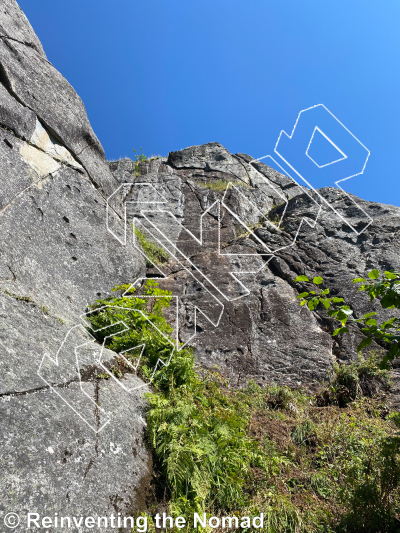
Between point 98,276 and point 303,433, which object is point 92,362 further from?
point 303,433

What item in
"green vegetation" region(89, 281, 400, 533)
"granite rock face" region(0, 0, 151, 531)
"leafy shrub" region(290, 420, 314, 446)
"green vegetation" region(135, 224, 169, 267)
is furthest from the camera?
"green vegetation" region(135, 224, 169, 267)

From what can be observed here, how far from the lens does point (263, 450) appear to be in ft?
17.4

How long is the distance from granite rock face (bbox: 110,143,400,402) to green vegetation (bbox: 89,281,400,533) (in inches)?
54.0

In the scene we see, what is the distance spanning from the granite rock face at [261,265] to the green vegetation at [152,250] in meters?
0.28

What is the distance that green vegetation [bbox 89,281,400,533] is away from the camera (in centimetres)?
387

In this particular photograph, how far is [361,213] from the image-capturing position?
12.3 metres

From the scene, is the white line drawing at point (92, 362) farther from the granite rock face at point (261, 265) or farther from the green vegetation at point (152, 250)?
the green vegetation at point (152, 250)

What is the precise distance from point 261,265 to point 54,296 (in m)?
6.41

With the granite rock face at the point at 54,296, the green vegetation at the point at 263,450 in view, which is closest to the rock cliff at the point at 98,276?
the granite rock face at the point at 54,296

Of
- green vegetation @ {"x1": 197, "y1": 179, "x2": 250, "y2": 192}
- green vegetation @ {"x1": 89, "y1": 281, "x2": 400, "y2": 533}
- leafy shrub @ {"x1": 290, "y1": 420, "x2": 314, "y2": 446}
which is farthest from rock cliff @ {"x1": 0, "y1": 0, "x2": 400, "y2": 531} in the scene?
leafy shrub @ {"x1": 290, "y1": 420, "x2": 314, "y2": 446}

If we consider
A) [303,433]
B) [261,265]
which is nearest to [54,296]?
[303,433]

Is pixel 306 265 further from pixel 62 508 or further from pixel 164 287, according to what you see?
pixel 62 508

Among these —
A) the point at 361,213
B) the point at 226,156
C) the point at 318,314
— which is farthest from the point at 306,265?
the point at 226,156

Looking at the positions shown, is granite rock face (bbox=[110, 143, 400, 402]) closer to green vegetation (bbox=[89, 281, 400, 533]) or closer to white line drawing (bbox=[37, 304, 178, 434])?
green vegetation (bbox=[89, 281, 400, 533])
